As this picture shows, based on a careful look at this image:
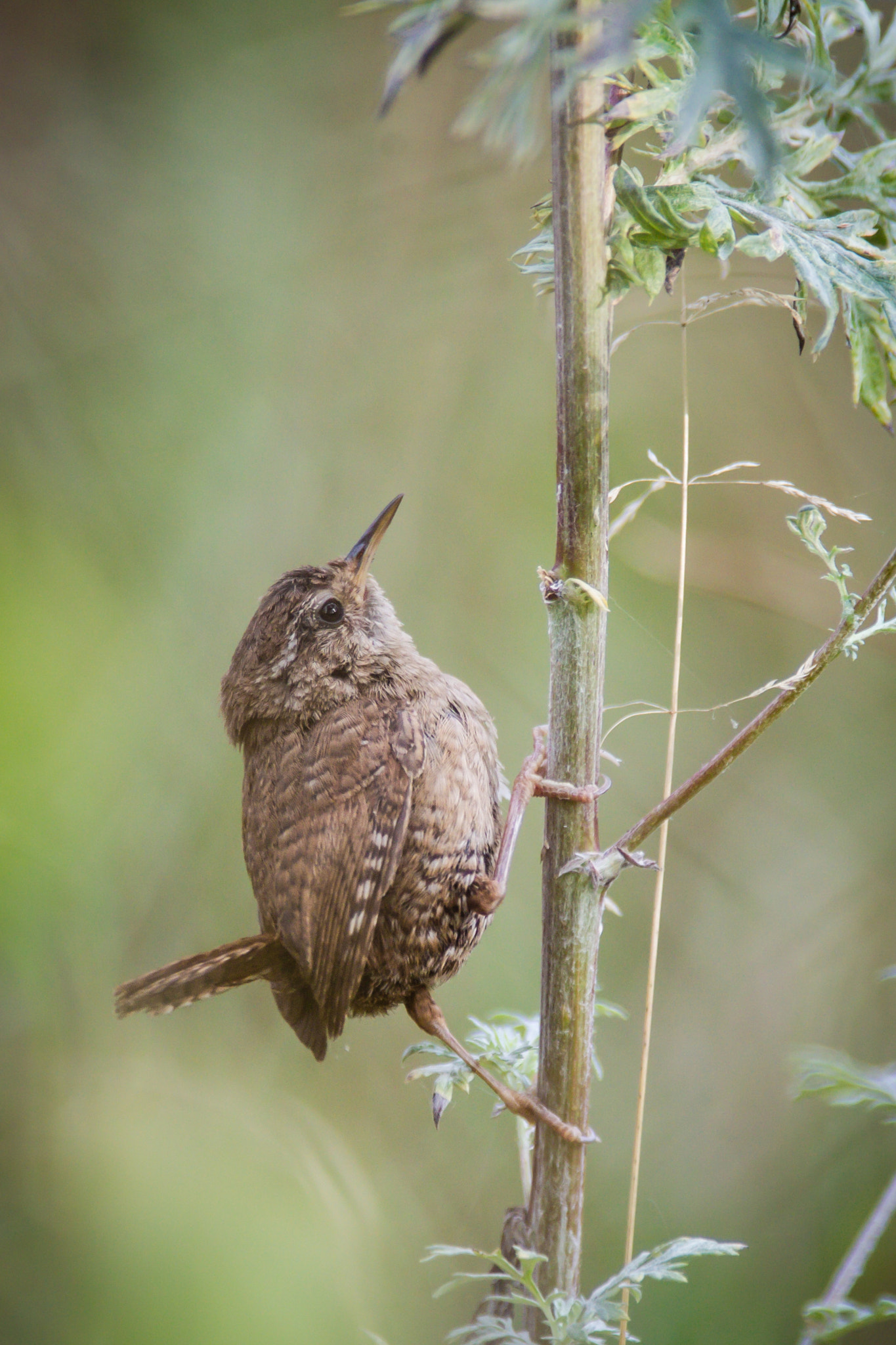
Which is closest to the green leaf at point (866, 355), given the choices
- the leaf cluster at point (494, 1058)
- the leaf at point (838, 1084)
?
the leaf at point (838, 1084)

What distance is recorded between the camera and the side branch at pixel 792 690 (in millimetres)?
976

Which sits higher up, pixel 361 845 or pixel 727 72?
pixel 727 72

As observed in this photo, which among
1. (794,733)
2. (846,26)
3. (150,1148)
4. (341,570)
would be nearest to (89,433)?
(341,570)

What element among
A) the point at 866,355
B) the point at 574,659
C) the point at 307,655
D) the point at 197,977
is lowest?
the point at 197,977

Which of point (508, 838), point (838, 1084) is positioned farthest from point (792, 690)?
point (508, 838)

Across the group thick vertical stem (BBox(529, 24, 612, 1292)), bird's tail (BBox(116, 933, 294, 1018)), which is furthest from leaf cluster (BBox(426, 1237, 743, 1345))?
bird's tail (BBox(116, 933, 294, 1018))

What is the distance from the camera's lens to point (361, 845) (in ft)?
5.36

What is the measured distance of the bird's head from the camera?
75.1 inches

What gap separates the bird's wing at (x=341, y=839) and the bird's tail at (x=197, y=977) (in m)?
0.06

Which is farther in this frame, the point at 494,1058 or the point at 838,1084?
the point at 494,1058

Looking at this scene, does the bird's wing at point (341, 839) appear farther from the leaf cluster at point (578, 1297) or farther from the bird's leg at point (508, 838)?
the leaf cluster at point (578, 1297)

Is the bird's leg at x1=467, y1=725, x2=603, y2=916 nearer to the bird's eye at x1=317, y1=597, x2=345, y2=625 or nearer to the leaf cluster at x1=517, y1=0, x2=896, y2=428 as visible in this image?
the bird's eye at x1=317, y1=597, x2=345, y2=625

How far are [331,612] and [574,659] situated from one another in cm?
98

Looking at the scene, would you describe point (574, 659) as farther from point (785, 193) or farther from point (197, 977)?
point (197, 977)
